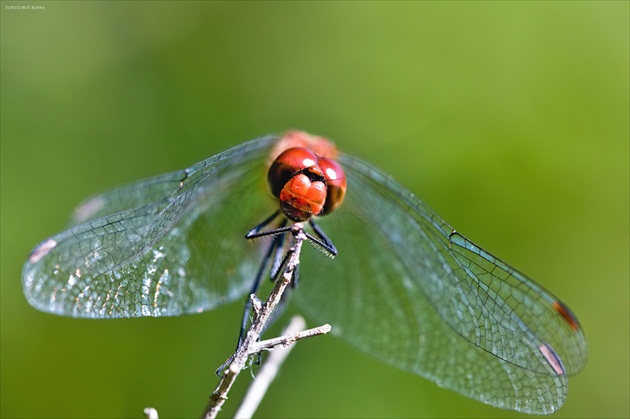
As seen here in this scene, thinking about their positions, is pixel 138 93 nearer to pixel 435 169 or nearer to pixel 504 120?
pixel 435 169

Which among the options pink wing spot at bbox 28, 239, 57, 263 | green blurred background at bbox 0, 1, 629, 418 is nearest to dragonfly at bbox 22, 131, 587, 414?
pink wing spot at bbox 28, 239, 57, 263

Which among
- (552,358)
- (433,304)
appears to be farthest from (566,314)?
(433,304)

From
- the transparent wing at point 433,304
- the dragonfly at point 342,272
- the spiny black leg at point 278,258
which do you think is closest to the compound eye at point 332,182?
the dragonfly at point 342,272

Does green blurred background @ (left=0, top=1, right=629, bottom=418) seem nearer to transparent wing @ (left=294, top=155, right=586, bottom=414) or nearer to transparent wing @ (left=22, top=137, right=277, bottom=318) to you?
transparent wing @ (left=294, top=155, right=586, bottom=414)

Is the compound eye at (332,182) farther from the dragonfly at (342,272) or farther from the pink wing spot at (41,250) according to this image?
the pink wing spot at (41,250)

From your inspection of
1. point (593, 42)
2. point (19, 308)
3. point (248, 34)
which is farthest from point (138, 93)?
point (593, 42)

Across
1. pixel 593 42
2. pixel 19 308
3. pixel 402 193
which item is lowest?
pixel 19 308

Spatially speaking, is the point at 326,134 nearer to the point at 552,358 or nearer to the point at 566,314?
the point at 566,314
